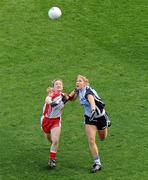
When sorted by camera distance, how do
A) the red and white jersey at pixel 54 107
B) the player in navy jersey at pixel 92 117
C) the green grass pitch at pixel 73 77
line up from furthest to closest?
the green grass pitch at pixel 73 77 → the red and white jersey at pixel 54 107 → the player in navy jersey at pixel 92 117

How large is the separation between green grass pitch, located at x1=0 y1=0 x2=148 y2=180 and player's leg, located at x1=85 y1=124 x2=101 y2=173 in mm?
202

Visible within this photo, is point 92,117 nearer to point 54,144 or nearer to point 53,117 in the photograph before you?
point 53,117

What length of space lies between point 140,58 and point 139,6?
4.59 m

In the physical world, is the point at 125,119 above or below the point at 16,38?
below

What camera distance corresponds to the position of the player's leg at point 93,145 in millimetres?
Answer: 12867

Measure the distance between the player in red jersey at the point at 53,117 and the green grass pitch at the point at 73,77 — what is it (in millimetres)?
468

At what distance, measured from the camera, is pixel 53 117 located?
43.3 ft

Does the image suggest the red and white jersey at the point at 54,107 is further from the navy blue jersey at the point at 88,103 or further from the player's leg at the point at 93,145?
the player's leg at the point at 93,145

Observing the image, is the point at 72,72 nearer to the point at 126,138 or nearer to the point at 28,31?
the point at 28,31

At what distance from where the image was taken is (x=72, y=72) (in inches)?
773

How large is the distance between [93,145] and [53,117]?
1.11 m

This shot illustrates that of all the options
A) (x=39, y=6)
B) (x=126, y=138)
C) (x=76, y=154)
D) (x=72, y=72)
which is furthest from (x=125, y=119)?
(x=39, y=6)

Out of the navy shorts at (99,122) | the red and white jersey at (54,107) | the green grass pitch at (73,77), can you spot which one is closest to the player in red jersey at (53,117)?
the red and white jersey at (54,107)

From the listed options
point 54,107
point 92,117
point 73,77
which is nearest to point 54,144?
point 54,107
